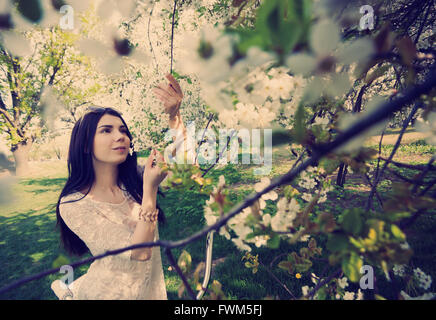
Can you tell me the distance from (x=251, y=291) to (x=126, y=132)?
7.89 feet

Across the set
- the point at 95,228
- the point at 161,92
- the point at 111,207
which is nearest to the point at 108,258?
the point at 95,228

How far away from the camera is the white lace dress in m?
1.75

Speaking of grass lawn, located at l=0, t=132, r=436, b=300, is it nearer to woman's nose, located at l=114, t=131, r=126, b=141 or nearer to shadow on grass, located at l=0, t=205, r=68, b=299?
shadow on grass, located at l=0, t=205, r=68, b=299

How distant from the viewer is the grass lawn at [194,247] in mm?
3027

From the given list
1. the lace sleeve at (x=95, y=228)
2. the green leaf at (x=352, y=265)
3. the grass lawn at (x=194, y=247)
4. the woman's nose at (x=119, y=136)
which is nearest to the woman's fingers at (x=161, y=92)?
the woman's nose at (x=119, y=136)

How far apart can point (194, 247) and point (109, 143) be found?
2.86 m

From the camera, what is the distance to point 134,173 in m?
2.37

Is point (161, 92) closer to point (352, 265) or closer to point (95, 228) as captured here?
point (95, 228)

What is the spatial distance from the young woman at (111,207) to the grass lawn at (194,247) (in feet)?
1.73

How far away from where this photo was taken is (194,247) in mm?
4238

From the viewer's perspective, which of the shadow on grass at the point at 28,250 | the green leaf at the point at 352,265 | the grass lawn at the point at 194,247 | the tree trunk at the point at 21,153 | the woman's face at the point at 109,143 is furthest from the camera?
the tree trunk at the point at 21,153

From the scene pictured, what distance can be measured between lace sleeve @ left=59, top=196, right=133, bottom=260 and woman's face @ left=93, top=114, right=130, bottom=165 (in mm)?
422

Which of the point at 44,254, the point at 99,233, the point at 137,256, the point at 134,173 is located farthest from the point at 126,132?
the point at 44,254

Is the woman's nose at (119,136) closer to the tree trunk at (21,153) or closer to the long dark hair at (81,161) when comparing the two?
the long dark hair at (81,161)
